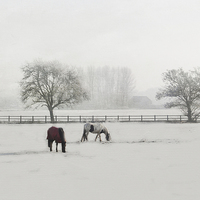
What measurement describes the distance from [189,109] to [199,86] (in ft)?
11.6

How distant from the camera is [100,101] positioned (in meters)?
104

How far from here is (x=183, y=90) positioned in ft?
123

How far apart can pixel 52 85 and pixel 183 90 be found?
743 inches

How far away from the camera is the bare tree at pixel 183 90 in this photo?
122 ft

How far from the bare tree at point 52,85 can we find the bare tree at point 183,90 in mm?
12222

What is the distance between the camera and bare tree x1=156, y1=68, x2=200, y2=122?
37.3 metres
